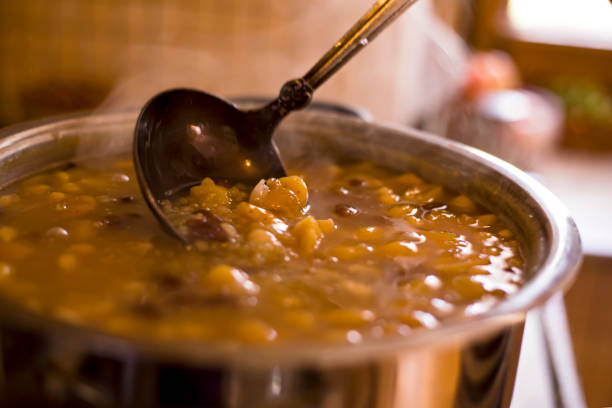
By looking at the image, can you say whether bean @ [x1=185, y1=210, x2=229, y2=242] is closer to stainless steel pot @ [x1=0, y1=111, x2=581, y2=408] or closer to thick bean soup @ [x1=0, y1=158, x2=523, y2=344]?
thick bean soup @ [x1=0, y1=158, x2=523, y2=344]

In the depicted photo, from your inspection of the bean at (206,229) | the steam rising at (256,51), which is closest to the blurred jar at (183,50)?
the steam rising at (256,51)

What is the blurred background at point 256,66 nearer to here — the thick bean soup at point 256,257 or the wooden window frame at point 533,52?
the wooden window frame at point 533,52

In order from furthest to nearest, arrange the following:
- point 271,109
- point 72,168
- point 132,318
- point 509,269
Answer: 1. point 72,168
2. point 271,109
3. point 509,269
4. point 132,318

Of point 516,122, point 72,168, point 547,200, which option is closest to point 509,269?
point 547,200

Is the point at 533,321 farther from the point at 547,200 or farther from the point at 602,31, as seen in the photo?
the point at 602,31

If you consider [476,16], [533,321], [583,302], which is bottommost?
[583,302]

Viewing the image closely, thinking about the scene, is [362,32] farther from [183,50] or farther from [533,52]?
[533,52]

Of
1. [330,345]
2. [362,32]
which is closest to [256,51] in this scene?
[362,32]
